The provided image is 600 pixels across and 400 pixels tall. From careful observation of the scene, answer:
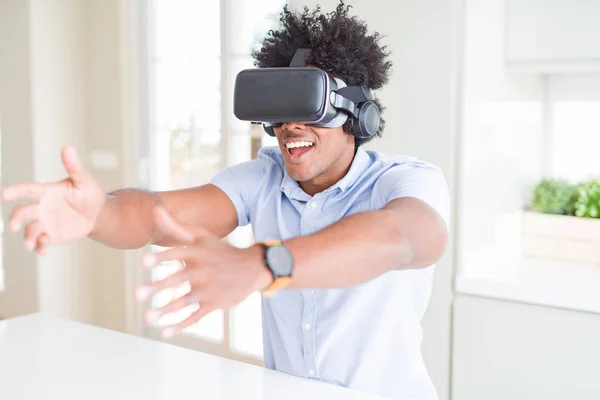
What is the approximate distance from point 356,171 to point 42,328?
2.86 ft

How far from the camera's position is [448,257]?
252 centimetres

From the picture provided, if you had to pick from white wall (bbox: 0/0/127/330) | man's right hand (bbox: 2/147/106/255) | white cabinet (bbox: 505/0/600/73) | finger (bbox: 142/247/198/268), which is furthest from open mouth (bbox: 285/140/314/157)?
white wall (bbox: 0/0/127/330)

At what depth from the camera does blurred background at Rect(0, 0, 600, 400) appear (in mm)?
2453

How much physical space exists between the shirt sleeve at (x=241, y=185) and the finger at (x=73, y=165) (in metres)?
0.51

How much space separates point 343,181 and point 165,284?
0.76m

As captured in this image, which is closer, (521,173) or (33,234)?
(33,234)

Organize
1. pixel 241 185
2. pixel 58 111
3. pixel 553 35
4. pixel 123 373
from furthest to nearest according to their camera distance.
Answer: pixel 58 111, pixel 553 35, pixel 241 185, pixel 123 373

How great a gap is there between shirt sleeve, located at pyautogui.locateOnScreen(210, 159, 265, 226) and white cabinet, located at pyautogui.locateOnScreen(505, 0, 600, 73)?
4.13ft

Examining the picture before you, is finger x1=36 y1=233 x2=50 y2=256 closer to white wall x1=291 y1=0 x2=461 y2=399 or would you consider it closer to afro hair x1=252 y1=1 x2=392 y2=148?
afro hair x1=252 y1=1 x2=392 y2=148

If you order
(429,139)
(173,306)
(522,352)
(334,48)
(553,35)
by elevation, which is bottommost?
(522,352)

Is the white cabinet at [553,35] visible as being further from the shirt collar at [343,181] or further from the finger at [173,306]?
the finger at [173,306]

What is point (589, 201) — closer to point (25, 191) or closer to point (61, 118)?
point (25, 191)

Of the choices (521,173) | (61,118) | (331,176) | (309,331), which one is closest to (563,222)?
(521,173)

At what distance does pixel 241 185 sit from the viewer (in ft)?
5.89
